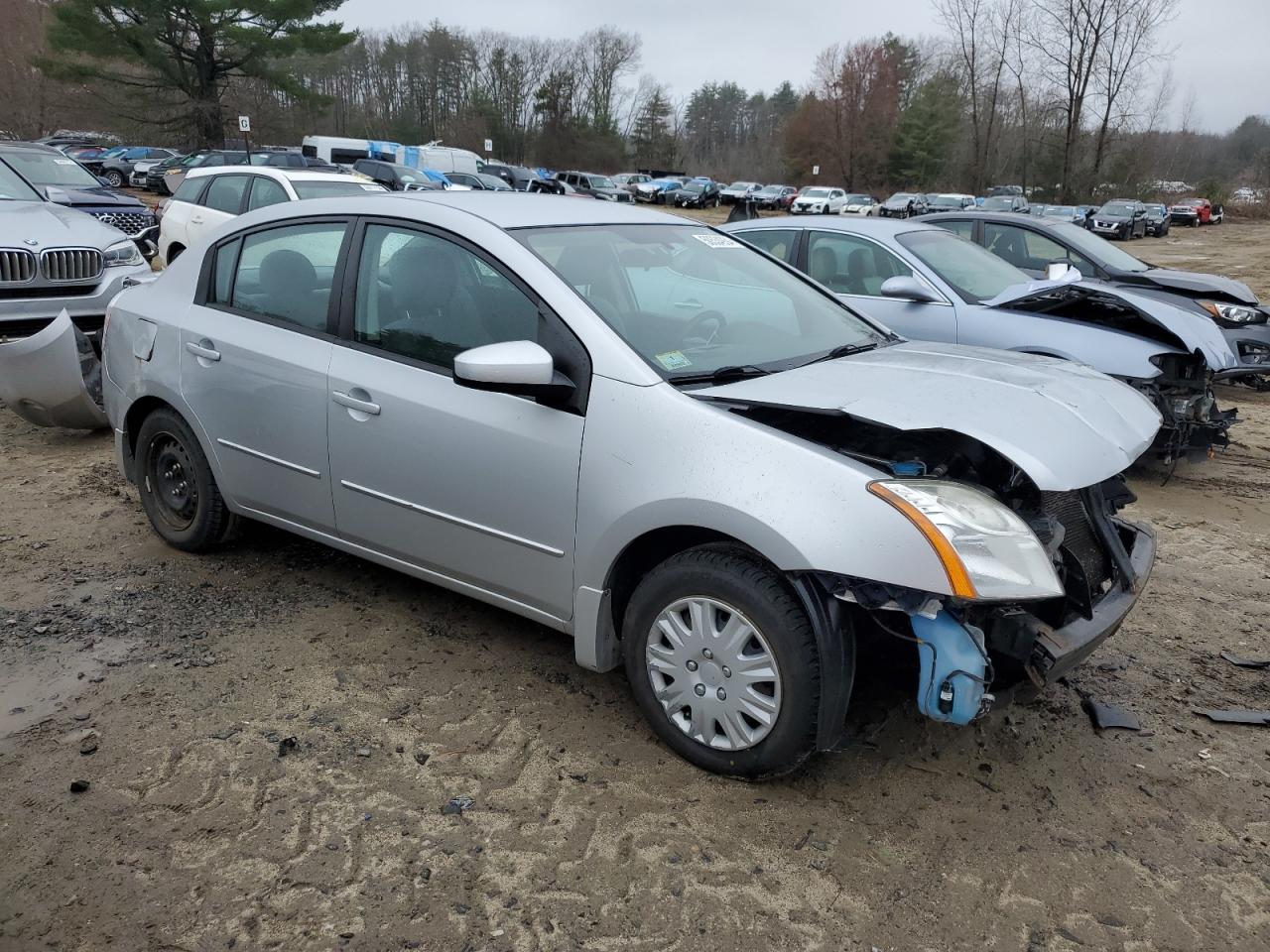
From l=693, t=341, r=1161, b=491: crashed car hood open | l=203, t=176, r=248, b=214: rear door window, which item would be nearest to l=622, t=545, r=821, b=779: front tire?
l=693, t=341, r=1161, b=491: crashed car hood open

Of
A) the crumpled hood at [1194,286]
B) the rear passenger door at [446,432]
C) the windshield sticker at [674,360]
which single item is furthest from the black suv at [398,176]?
the windshield sticker at [674,360]

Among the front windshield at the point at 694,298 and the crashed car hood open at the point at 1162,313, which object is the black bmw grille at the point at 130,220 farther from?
the front windshield at the point at 694,298

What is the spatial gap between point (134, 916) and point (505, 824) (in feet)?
3.11

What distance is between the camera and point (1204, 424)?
6184 mm

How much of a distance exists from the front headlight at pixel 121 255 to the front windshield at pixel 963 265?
19.7ft

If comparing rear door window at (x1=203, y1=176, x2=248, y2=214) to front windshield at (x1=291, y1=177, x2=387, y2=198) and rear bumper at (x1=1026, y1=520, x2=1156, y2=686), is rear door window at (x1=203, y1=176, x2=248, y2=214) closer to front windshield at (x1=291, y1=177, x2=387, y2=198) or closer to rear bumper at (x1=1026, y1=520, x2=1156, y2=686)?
front windshield at (x1=291, y1=177, x2=387, y2=198)

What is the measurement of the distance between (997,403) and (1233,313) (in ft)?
21.7

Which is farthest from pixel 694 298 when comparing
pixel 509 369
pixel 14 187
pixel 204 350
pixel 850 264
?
pixel 14 187

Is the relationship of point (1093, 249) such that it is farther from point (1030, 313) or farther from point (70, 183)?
point (70, 183)

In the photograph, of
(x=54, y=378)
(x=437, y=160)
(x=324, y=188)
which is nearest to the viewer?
(x=54, y=378)

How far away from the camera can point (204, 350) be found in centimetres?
414

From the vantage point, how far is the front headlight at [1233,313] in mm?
8086

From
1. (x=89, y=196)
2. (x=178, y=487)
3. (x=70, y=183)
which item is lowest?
(x=178, y=487)

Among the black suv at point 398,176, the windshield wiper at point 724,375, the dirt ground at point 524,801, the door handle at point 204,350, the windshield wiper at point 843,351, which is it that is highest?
the black suv at point 398,176
